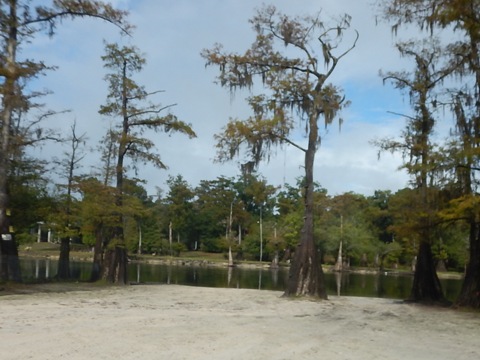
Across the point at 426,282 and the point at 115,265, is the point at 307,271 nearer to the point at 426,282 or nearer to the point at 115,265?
the point at 426,282

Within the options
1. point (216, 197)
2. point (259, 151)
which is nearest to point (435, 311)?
point (259, 151)

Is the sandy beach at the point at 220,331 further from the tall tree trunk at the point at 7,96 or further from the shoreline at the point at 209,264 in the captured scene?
the shoreline at the point at 209,264

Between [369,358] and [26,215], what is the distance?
19.2 metres

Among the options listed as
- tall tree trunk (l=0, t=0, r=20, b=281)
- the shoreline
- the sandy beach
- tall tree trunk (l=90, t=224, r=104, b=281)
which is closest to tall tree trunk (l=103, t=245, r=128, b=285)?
tall tree trunk (l=90, t=224, r=104, b=281)

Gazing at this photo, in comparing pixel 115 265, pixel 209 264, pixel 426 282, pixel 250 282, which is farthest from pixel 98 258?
pixel 209 264

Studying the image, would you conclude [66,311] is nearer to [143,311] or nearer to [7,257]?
[143,311]

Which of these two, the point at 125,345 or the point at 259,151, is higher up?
the point at 259,151

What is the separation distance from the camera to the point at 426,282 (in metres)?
19.0

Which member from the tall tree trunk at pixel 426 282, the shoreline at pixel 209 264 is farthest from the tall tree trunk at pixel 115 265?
the shoreline at pixel 209 264

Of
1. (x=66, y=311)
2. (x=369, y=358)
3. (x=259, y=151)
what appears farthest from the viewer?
(x=259, y=151)

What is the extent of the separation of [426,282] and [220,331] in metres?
11.8

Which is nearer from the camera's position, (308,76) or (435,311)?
(435,311)

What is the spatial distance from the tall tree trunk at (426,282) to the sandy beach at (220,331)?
3.41 meters

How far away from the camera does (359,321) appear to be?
12258mm
